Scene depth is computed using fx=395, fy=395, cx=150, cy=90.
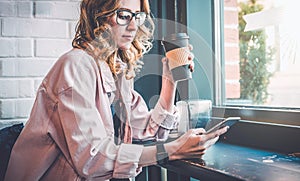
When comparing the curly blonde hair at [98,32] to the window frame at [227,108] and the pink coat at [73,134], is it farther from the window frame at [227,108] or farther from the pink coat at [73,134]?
the window frame at [227,108]

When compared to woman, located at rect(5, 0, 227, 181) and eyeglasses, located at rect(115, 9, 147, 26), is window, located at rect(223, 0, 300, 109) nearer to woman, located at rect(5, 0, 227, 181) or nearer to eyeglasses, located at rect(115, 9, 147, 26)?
woman, located at rect(5, 0, 227, 181)

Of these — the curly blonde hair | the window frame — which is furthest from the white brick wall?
the window frame

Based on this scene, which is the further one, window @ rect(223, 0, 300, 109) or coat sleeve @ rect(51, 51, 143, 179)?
window @ rect(223, 0, 300, 109)

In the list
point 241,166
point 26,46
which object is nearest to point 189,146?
point 241,166

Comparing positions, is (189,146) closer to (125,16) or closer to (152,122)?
(152,122)

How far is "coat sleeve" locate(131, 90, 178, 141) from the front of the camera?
1.60 m

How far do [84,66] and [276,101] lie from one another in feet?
2.52

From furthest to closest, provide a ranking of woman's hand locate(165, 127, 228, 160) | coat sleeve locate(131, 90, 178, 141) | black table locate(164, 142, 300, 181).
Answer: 1. coat sleeve locate(131, 90, 178, 141)
2. woman's hand locate(165, 127, 228, 160)
3. black table locate(164, 142, 300, 181)

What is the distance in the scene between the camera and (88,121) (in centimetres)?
116

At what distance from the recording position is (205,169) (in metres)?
1.17

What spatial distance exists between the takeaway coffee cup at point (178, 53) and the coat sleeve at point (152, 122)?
0.18 meters

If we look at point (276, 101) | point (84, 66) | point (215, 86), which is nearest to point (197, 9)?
point (215, 86)

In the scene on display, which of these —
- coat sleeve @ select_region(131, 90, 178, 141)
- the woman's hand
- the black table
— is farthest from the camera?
coat sleeve @ select_region(131, 90, 178, 141)

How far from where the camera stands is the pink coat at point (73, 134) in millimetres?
1161
